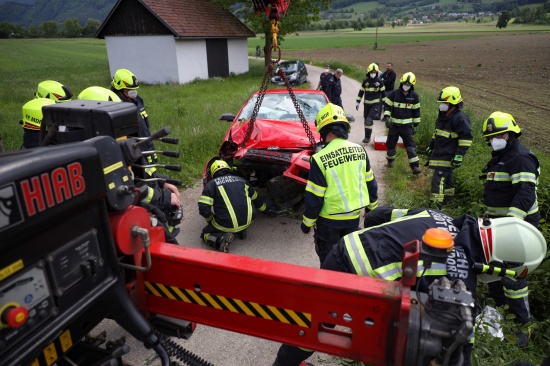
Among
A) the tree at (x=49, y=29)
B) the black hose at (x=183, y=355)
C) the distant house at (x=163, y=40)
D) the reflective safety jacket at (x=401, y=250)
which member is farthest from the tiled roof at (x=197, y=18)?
the tree at (x=49, y=29)

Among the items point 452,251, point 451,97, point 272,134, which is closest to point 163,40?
point 272,134

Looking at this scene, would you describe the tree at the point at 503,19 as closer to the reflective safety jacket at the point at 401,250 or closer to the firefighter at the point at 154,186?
the firefighter at the point at 154,186

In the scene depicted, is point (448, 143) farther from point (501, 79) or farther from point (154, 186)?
point (501, 79)

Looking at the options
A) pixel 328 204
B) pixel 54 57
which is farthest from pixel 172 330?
pixel 54 57

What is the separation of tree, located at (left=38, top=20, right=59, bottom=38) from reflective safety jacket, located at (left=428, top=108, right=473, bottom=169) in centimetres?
9777

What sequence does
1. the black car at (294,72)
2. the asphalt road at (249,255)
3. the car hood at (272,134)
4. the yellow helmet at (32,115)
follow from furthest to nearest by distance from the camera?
the black car at (294,72) < the car hood at (272,134) < the yellow helmet at (32,115) < the asphalt road at (249,255)

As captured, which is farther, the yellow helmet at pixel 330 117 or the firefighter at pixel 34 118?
the firefighter at pixel 34 118

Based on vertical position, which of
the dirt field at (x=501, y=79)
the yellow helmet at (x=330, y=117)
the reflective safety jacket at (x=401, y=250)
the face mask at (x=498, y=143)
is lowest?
the dirt field at (x=501, y=79)

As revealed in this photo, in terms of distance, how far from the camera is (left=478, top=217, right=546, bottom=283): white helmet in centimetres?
239

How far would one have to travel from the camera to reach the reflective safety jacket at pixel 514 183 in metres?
4.13

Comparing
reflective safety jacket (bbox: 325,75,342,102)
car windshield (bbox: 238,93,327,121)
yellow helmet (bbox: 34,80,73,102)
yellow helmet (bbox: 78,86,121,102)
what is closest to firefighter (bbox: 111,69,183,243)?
yellow helmet (bbox: 78,86,121,102)

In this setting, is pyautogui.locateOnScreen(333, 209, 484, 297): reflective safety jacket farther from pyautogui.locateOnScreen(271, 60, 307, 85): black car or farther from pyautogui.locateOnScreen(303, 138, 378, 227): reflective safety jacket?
pyautogui.locateOnScreen(271, 60, 307, 85): black car

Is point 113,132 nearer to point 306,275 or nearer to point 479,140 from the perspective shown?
point 306,275

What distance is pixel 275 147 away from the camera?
550 centimetres
